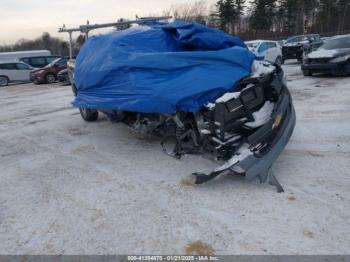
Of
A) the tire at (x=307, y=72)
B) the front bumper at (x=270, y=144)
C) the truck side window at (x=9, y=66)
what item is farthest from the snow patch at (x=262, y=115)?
the truck side window at (x=9, y=66)

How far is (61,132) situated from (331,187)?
5.14 metres

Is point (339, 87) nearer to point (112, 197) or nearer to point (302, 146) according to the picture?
point (302, 146)

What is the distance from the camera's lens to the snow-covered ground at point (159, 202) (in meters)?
3.05

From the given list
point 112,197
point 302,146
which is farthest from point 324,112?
point 112,197

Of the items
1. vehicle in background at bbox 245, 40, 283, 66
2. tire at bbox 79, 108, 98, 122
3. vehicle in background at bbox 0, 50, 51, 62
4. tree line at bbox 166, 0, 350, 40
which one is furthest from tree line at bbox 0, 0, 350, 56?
tire at bbox 79, 108, 98, 122

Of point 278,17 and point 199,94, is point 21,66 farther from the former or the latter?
point 278,17

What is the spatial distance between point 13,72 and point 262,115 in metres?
22.4

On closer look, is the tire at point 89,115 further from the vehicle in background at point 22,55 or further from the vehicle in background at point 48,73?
the vehicle in background at point 22,55

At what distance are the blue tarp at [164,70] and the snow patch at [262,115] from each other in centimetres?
45

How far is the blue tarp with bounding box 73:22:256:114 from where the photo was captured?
4453 mm

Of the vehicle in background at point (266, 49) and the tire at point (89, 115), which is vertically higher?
the vehicle in background at point (266, 49)

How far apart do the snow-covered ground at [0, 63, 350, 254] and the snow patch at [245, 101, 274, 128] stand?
64 cm

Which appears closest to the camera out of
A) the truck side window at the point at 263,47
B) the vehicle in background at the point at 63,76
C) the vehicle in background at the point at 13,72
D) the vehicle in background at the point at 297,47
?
the truck side window at the point at 263,47

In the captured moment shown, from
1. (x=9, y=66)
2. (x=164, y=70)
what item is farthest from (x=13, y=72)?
(x=164, y=70)
